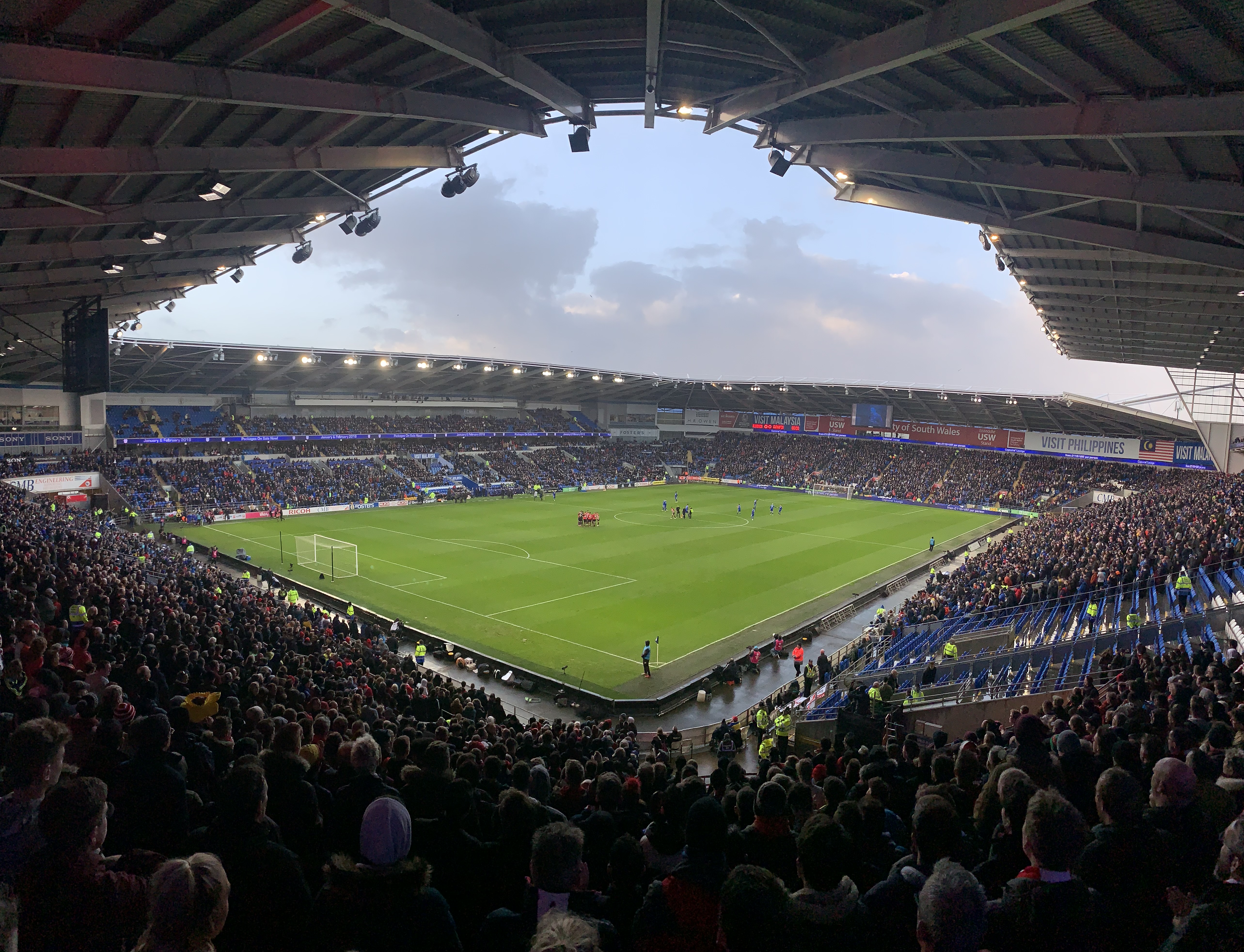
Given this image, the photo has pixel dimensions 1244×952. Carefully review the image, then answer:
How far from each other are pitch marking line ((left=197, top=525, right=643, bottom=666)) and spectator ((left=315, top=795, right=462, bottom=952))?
18.4m

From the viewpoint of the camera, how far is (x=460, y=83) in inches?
439

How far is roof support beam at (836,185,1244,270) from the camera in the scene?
13336mm

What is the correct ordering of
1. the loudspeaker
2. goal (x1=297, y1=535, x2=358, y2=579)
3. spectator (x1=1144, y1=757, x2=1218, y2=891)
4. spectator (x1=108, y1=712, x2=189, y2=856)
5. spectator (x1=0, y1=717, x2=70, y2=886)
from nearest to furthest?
1. spectator (x1=0, y1=717, x2=70, y2=886)
2. spectator (x1=1144, y1=757, x2=1218, y2=891)
3. spectator (x1=108, y1=712, x2=189, y2=856)
4. the loudspeaker
5. goal (x1=297, y1=535, x2=358, y2=579)

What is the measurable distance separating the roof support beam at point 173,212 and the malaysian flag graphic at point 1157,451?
60.2m

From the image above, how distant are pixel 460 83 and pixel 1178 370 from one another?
48.4 meters

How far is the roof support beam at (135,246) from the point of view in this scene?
53.1 feet

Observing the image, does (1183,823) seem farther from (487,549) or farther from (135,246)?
(487,549)

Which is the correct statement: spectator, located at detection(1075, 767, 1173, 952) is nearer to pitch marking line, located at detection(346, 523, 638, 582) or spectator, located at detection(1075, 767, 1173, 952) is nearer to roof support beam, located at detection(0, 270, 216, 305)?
roof support beam, located at detection(0, 270, 216, 305)

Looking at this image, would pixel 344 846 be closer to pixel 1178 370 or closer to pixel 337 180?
pixel 337 180

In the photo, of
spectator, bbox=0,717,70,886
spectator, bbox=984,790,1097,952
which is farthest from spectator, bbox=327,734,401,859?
spectator, bbox=984,790,1097,952

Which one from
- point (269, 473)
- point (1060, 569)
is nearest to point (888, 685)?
point (1060, 569)

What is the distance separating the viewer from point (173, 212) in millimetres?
14984

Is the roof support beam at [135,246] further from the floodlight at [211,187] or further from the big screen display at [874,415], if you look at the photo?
the big screen display at [874,415]

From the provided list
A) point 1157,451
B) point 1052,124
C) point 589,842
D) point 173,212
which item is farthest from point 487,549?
point 1157,451
